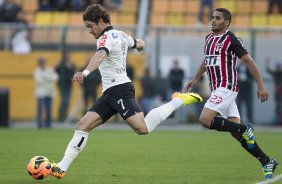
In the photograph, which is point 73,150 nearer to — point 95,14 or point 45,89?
point 95,14

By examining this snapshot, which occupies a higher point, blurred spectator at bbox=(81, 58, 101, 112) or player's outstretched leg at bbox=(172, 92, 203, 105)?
player's outstretched leg at bbox=(172, 92, 203, 105)

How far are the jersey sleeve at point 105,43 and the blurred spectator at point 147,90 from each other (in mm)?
13662

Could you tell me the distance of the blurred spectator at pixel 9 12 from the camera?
26266 mm

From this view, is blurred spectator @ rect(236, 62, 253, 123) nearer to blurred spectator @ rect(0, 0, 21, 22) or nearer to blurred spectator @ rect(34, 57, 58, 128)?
blurred spectator @ rect(34, 57, 58, 128)

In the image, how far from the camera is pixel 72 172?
11000 millimetres

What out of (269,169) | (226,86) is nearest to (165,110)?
(226,86)

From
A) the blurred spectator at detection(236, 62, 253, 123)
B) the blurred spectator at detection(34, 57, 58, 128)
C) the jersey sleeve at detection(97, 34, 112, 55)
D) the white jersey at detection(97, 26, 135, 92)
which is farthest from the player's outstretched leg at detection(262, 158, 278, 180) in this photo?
the blurred spectator at detection(236, 62, 253, 123)

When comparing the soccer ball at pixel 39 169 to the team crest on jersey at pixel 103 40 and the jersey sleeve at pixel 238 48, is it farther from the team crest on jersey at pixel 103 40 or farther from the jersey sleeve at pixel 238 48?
the jersey sleeve at pixel 238 48

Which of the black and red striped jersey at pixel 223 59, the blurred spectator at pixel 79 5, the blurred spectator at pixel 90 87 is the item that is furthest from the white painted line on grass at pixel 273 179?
the blurred spectator at pixel 79 5

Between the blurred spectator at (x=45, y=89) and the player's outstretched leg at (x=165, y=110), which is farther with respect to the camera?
the blurred spectator at (x=45, y=89)

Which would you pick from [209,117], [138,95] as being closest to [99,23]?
[209,117]

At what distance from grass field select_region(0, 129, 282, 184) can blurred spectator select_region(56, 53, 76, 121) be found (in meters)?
3.71

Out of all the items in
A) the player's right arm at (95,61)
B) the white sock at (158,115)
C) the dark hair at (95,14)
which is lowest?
the white sock at (158,115)

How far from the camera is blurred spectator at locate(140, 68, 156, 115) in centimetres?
2369
